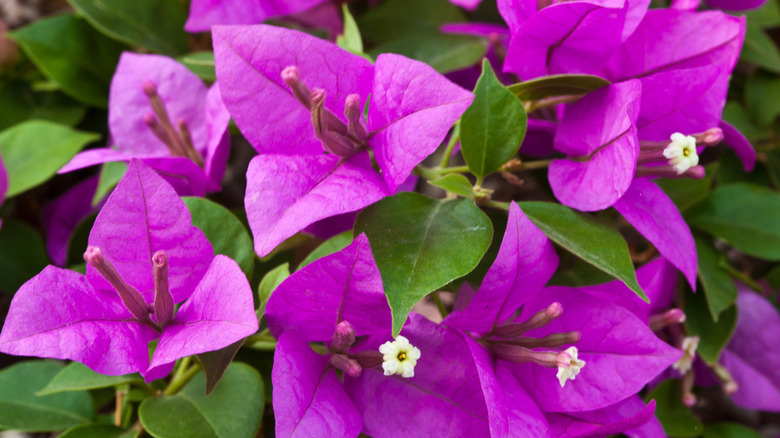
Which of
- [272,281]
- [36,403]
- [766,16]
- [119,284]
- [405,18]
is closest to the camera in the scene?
[119,284]

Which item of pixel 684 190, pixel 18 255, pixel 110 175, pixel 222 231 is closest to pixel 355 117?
pixel 222 231

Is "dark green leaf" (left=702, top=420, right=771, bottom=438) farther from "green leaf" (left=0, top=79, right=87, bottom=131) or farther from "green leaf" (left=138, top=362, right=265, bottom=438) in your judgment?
"green leaf" (left=0, top=79, right=87, bottom=131)

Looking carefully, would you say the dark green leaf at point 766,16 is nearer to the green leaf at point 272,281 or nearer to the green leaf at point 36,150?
the green leaf at point 272,281

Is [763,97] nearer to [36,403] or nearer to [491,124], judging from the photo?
[491,124]

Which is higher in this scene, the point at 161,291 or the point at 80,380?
the point at 161,291

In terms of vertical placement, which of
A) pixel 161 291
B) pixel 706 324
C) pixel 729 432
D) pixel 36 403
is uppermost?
pixel 161 291

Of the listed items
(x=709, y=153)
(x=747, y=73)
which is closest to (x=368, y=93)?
(x=709, y=153)

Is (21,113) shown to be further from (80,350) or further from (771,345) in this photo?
(771,345)

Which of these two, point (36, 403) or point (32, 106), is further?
point (32, 106)
